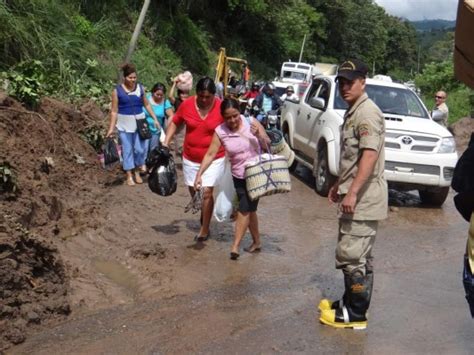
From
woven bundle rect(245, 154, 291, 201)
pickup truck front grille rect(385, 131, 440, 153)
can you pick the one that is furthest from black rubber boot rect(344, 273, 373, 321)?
pickup truck front grille rect(385, 131, 440, 153)

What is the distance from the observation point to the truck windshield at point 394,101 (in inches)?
411

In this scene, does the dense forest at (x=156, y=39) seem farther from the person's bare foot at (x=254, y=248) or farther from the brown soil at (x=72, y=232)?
the person's bare foot at (x=254, y=248)

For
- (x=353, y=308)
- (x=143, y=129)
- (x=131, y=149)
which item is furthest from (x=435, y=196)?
(x=353, y=308)

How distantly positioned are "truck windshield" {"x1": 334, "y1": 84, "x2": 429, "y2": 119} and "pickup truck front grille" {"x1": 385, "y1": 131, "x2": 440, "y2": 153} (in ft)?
2.56

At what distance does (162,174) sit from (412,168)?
4.13m

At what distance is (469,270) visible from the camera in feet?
10.3

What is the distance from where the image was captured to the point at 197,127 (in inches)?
271

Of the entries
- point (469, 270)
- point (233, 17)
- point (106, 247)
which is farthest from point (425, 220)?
point (233, 17)

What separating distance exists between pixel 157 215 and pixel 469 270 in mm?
5426

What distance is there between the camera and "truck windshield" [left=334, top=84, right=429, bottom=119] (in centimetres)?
1044

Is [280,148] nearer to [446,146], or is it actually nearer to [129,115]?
[129,115]

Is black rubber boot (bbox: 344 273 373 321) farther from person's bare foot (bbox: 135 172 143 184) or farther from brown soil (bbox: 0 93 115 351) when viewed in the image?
person's bare foot (bbox: 135 172 143 184)

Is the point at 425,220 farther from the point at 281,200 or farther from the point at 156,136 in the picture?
the point at 156,136

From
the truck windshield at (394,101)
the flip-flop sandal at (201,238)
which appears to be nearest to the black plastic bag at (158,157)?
the flip-flop sandal at (201,238)
